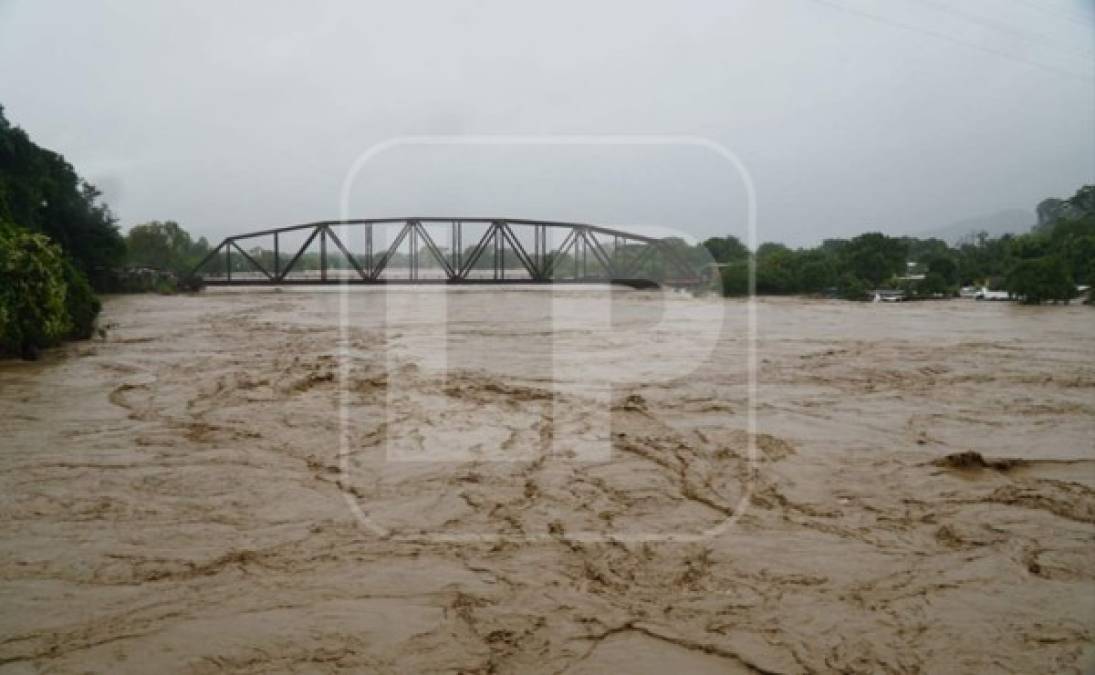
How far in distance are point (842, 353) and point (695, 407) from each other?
7.60 metres

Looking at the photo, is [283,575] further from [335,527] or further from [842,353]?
[842,353]

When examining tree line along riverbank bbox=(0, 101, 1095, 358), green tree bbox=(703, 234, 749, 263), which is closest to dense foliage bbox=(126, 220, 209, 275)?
tree line along riverbank bbox=(0, 101, 1095, 358)

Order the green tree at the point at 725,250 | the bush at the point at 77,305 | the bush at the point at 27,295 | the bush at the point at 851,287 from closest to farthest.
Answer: the bush at the point at 27,295 < the bush at the point at 77,305 < the bush at the point at 851,287 < the green tree at the point at 725,250

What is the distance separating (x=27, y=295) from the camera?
1291 cm

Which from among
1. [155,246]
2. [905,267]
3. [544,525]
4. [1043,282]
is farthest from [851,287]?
[155,246]

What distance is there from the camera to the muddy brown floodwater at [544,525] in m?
3.34

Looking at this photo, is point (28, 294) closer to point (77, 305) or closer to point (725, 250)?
point (77, 305)

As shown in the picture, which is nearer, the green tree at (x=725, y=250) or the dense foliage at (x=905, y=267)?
the dense foliage at (x=905, y=267)

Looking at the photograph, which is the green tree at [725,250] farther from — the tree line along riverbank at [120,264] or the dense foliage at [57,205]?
the dense foliage at [57,205]

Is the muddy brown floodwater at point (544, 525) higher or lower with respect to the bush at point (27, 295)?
lower

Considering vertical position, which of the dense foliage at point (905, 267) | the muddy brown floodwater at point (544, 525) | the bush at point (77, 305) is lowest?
the muddy brown floodwater at point (544, 525)

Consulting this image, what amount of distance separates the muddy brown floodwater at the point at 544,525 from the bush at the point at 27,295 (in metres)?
2.72

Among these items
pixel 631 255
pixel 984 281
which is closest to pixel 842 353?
pixel 984 281

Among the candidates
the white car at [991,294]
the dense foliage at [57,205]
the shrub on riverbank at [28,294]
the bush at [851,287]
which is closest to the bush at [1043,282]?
the white car at [991,294]
